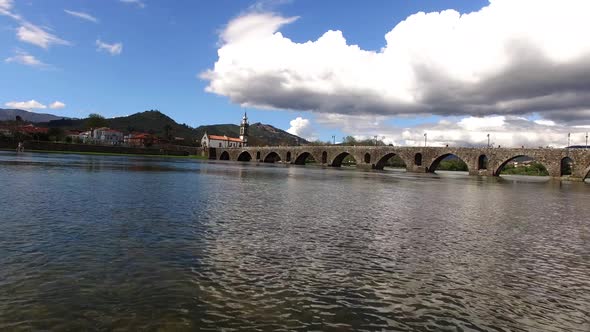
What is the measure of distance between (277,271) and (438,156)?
86.4 meters

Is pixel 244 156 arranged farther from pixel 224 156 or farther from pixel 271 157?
pixel 224 156

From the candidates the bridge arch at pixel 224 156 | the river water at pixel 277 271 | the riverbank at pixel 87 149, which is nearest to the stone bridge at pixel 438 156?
the bridge arch at pixel 224 156

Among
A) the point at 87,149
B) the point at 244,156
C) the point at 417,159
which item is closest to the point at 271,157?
the point at 244,156

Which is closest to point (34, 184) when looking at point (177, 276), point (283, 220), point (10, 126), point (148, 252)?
point (283, 220)

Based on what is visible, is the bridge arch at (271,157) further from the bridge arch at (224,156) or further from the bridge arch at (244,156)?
the bridge arch at (224,156)

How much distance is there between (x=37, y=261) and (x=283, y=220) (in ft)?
28.6

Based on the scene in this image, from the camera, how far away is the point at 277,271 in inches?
362

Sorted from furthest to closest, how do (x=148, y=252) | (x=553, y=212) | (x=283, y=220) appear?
(x=553, y=212)
(x=283, y=220)
(x=148, y=252)

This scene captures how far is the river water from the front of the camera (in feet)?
22.0

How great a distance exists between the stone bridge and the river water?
62.6 meters

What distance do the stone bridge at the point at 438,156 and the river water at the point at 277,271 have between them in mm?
62604

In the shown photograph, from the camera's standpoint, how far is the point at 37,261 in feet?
29.2

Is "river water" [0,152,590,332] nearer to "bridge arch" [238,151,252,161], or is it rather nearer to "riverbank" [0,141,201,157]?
"riverbank" [0,141,201,157]

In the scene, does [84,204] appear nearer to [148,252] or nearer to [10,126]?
[148,252]
